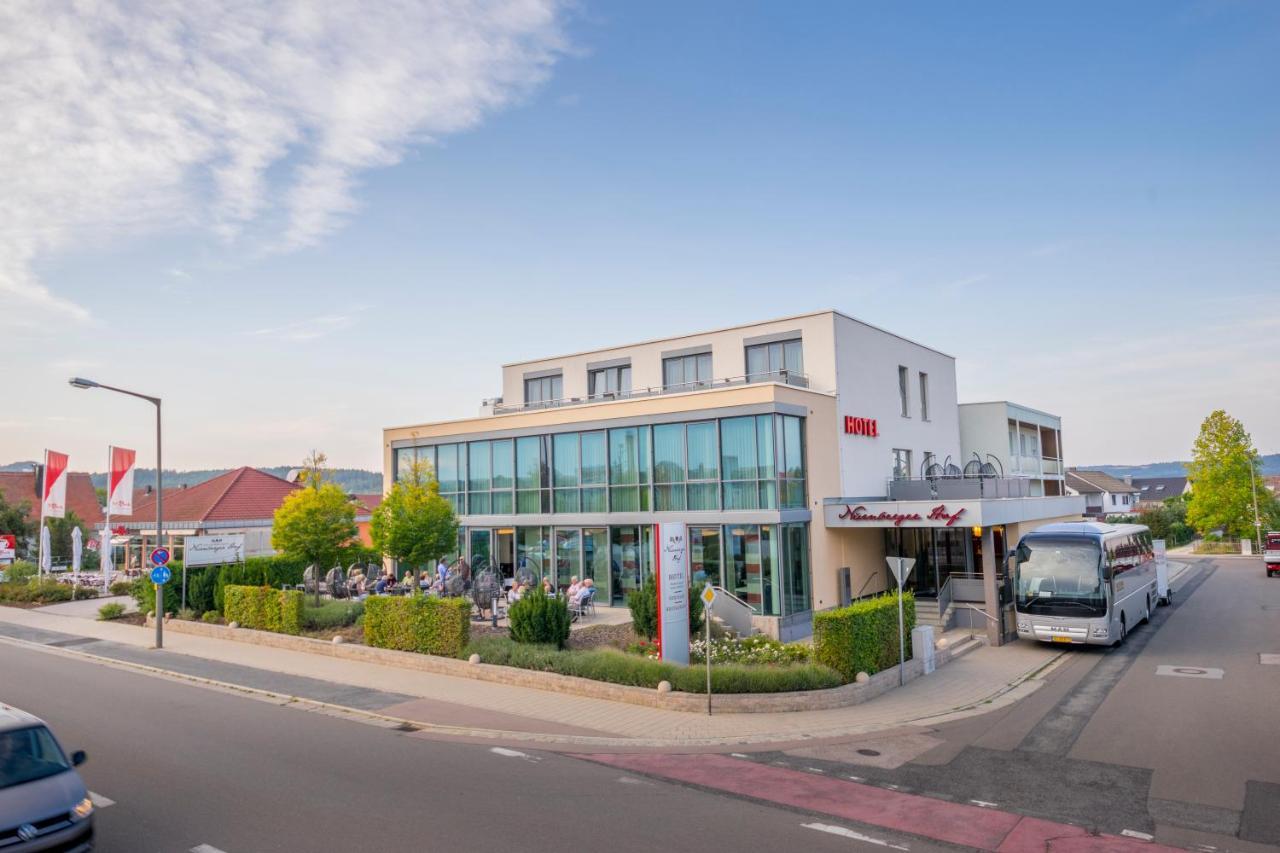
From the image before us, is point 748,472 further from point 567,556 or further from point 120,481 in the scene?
point 120,481

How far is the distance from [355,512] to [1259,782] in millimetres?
21410

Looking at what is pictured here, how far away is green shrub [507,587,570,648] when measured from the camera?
678 inches

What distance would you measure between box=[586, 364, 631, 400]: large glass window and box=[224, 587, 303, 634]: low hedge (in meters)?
13.9

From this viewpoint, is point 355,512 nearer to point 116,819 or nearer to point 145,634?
point 145,634

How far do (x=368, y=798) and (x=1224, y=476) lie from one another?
59.0 m

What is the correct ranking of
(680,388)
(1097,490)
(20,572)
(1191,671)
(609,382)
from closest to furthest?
(1191,671)
(680,388)
(609,382)
(20,572)
(1097,490)

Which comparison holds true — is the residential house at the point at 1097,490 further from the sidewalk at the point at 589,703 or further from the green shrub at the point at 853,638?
the green shrub at the point at 853,638

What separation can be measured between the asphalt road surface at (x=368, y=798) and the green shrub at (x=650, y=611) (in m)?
6.87

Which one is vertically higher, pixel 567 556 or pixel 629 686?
pixel 567 556

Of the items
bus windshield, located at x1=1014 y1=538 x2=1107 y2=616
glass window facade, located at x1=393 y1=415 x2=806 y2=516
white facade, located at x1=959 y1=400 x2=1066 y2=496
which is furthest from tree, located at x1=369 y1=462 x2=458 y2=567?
white facade, located at x1=959 y1=400 x2=1066 y2=496

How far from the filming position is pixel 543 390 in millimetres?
33969

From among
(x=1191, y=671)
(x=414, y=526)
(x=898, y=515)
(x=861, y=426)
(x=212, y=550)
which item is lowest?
(x=1191, y=671)

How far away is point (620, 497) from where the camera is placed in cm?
2561

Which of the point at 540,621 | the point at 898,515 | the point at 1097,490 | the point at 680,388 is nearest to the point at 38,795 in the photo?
the point at 540,621
